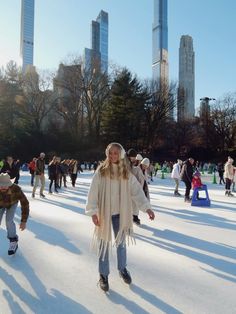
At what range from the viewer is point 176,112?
58750 mm

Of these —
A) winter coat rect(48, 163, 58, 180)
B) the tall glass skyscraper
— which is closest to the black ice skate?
winter coat rect(48, 163, 58, 180)

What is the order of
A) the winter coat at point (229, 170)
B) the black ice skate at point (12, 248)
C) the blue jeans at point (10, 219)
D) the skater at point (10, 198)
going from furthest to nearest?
the winter coat at point (229, 170) < the black ice skate at point (12, 248) < the blue jeans at point (10, 219) < the skater at point (10, 198)

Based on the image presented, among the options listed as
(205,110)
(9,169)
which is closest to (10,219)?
(9,169)

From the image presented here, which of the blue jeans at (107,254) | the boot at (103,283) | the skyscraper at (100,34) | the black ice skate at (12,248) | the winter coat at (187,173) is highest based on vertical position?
the skyscraper at (100,34)

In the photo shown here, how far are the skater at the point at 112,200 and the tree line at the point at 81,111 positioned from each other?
43.4 meters

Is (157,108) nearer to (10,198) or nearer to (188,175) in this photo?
(188,175)

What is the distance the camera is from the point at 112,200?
439cm

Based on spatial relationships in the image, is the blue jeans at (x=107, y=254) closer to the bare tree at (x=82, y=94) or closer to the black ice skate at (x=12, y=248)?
the black ice skate at (x=12, y=248)

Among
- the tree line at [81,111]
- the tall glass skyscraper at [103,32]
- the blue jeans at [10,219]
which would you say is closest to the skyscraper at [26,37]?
the tall glass skyscraper at [103,32]

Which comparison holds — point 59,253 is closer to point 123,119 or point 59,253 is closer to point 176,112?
point 123,119

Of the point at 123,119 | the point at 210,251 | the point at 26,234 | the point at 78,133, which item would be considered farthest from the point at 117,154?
the point at 78,133

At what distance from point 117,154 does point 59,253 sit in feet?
8.05

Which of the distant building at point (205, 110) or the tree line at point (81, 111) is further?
the distant building at point (205, 110)

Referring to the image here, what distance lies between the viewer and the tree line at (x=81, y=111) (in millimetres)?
48312
